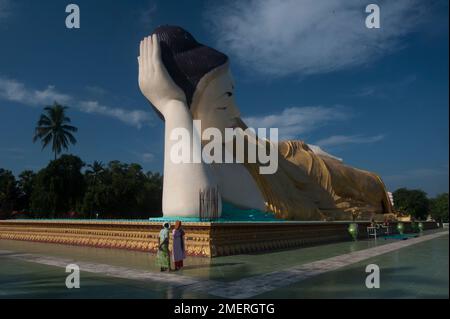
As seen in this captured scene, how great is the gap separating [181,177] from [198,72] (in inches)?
156

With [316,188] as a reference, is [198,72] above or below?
above

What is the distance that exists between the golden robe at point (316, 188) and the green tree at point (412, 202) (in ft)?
131

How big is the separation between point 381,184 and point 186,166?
17705mm

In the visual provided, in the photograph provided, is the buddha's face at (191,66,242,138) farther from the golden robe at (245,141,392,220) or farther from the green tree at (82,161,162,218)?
the green tree at (82,161,162,218)

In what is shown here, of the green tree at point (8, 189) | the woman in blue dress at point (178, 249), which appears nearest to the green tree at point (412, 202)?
the green tree at point (8, 189)

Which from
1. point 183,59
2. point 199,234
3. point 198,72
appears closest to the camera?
point 199,234

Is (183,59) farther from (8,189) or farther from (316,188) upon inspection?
(8,189)

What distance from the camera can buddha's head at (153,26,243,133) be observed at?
43.9ft

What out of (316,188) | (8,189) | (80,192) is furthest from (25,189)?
(316,188)

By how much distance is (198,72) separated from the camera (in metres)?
13.6

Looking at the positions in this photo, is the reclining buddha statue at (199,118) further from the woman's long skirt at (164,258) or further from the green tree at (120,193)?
the green tree at (120,193)

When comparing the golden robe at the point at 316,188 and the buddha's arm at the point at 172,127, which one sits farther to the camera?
the golden robe at the point at 316,188

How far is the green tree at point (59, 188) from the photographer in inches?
1249

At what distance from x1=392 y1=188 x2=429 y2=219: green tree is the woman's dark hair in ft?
183
